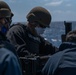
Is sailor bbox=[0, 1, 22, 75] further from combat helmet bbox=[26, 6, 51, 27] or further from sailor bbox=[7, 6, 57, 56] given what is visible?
combat helmet bbox=[26, 6, 51, 27]

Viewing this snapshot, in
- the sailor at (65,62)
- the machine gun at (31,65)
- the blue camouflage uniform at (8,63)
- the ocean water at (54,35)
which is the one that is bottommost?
the ocean water at (54,35)

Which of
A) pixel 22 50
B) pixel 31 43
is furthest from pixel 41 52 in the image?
pixel 22 50

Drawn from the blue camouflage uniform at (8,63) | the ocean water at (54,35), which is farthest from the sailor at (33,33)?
the blue camouflage uniform at (8,63)

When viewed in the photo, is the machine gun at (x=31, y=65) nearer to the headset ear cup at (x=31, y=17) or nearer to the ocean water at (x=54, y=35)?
the headset ear cup at (x=31, y=17)

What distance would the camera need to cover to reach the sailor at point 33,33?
5004 millimetres

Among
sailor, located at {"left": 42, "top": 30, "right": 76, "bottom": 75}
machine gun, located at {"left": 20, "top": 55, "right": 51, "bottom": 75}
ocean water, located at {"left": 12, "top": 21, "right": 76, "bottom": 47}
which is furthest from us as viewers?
ocean water, located at {"left": 12, "top": 21, "right": 76, "bottom": 47}

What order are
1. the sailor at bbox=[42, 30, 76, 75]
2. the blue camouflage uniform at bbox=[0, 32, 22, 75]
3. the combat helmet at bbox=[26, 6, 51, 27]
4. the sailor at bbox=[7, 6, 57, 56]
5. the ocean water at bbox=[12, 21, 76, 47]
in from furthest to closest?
the ocean water at bbox=[12, 21, 76, 47] < the combat helmet at bbox=[26, 6, 51, 27] < the sailor at bbox=[7, 6, 57, 56] < the sailor at bbox=[42, 30, 76, 75] < the blue camouflage uniform at bbox=[0, 32, 22, 75]

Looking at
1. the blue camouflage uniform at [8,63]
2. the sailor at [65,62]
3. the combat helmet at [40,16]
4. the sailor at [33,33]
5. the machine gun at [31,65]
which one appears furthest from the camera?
the combat helmet at [40,16]

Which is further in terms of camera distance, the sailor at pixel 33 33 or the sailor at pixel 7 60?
the sailor at pixel 33 33

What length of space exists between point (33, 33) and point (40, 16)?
0.26 meters

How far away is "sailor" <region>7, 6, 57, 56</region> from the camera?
197 inches

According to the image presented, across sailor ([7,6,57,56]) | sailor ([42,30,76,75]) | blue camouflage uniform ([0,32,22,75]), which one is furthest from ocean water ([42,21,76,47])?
blue camouflage uniform ([0,32,22,75])

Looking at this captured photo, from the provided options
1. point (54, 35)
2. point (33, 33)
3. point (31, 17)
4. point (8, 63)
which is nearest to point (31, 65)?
A: point (8, 63)

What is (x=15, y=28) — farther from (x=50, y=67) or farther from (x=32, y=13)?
(x=50, y=67)
